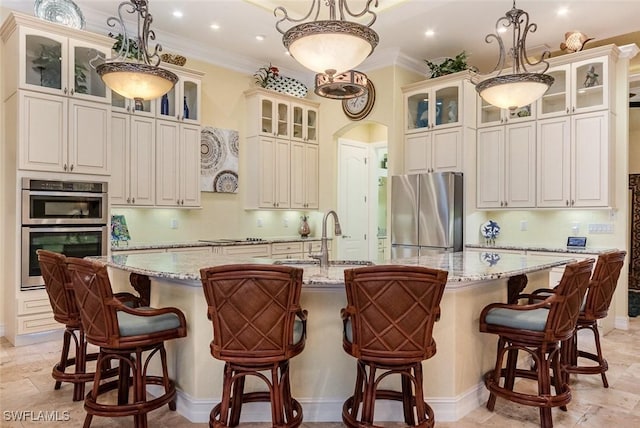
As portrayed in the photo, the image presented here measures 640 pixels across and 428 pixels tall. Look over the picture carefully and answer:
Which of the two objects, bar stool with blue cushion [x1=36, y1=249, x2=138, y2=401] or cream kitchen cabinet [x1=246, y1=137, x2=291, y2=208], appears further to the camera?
cream kitchen cabinet [x1=246, y1=137, x2=291, y2=208]

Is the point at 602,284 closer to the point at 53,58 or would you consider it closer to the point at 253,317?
the point at 253,317

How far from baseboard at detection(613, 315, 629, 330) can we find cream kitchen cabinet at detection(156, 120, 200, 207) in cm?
501

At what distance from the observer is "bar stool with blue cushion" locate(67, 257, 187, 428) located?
2268 mm

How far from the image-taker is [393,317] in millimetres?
2107

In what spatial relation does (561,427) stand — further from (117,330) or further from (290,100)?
(290,100)

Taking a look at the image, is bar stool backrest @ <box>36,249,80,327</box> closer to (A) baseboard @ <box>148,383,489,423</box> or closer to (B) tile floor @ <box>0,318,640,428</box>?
(B) tile floor @ <box>0,318,640,428</box>

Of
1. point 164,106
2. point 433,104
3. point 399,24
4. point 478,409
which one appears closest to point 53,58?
point 164,106

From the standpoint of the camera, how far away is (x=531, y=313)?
2.70 m

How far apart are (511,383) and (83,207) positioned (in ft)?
13.3

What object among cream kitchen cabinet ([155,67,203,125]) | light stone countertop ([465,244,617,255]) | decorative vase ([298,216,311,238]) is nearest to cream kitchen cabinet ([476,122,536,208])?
light stone countertop ([465,244,617,255])

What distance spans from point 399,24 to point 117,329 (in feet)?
14.1

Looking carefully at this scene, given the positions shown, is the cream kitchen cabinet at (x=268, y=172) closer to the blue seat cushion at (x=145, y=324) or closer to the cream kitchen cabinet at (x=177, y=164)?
the cream kitchen cabinet at (x=177, y=164)

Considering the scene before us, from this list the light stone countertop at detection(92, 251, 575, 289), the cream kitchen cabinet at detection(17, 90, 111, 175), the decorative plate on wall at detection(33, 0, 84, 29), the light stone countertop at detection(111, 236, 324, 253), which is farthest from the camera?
the light stone countertop at detection(111, 236, 324, 253)

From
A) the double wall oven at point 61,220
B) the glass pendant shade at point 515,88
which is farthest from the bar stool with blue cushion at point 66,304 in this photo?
the glass pendant shade at point 515,88
